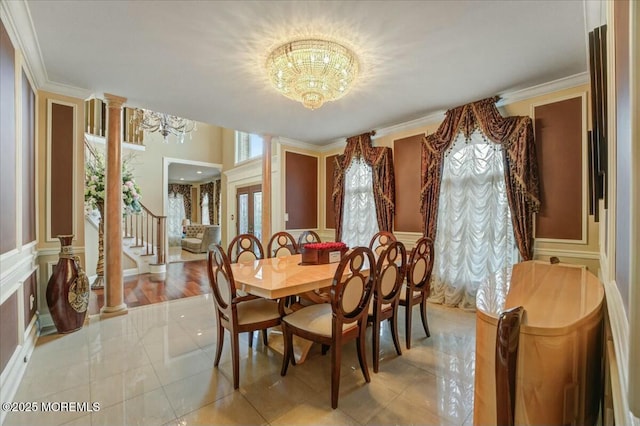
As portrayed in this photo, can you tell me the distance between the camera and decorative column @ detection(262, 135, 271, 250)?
482cm

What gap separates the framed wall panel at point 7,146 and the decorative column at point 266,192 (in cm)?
303

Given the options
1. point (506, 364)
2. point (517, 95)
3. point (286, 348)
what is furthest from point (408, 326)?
point (517, 95)

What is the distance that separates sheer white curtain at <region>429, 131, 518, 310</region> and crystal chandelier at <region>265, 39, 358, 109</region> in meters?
1.98

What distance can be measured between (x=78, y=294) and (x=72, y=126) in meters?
1.83

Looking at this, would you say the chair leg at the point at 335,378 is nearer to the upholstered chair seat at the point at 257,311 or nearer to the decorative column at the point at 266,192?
the upholstered chair seat at the point at 257,311

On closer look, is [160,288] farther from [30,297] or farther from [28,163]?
[28,163]

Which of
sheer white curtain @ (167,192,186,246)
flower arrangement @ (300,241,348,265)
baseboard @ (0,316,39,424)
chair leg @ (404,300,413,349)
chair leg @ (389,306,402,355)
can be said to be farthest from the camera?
sheer white curtain @ (167,192,186,246)

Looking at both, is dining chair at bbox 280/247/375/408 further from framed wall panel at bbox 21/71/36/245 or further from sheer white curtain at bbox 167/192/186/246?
sheer white curtain at bbox 167/192/186/246

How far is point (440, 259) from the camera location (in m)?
3.81

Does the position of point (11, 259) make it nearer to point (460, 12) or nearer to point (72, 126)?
point (72, 126)

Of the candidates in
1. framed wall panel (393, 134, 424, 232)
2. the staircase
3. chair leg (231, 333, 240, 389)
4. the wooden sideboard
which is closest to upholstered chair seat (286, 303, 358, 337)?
chair leg (231, 333, 240, 389)

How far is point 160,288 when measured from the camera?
4.59 m

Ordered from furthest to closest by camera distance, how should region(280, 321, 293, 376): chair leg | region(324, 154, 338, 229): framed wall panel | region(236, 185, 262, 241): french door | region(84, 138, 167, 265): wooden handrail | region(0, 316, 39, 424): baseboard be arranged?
region(236, 185, 262, 241): french door
region(84, 138, 167, 265): wooden handrail
region(324, 154, 338, 229): framed wall panel
region(280, 321, 293, 376): chair leg
region(0, 316, 39, 424): baseboard

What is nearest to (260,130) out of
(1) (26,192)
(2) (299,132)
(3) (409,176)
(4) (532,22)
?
(2) (299,132)
